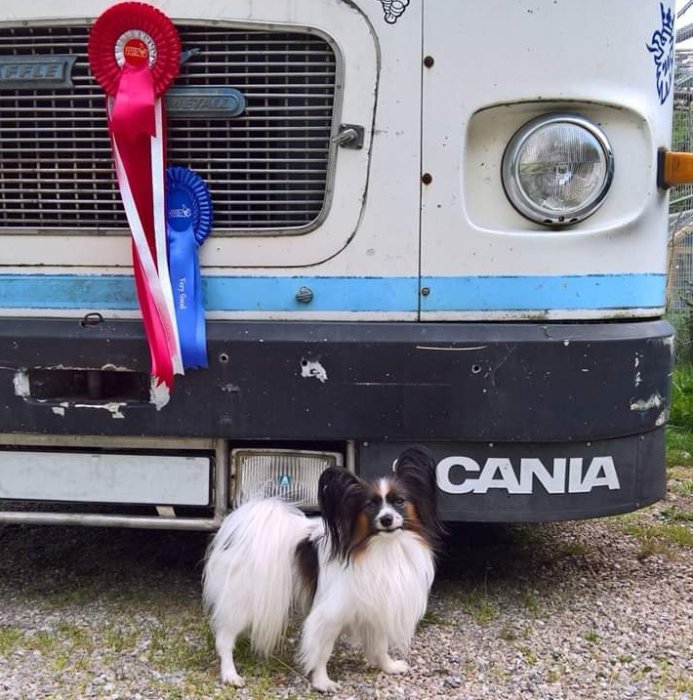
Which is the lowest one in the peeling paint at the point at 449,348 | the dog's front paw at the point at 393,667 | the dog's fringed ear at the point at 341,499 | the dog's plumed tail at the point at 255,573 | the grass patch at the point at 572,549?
the grass patch at the point at 572,549

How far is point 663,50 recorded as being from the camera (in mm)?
2996

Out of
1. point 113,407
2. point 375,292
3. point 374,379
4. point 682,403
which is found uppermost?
point 375,292

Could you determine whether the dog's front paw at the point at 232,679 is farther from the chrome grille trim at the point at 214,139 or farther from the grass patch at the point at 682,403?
the grass patch at the point at 682,403

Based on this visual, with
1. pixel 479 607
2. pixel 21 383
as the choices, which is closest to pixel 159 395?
pixel 21 383

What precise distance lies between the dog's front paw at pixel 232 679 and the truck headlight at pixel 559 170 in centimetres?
159

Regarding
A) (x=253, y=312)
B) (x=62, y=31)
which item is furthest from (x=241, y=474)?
(x=62, y=31)

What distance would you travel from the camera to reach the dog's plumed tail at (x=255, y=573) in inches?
107

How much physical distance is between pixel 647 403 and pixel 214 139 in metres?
1.56

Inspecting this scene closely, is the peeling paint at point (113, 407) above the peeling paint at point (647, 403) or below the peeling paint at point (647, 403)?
below

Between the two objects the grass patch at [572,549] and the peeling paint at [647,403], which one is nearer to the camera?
the peeling paint at [647,403]

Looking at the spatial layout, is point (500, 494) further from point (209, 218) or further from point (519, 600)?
point (209, 218)

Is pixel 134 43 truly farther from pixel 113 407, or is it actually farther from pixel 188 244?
pixel 113 407

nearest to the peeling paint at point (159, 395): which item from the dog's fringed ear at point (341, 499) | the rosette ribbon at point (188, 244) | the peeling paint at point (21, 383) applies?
the rosette ribbon at point (188, 244)

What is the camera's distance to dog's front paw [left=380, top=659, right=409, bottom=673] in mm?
2801
